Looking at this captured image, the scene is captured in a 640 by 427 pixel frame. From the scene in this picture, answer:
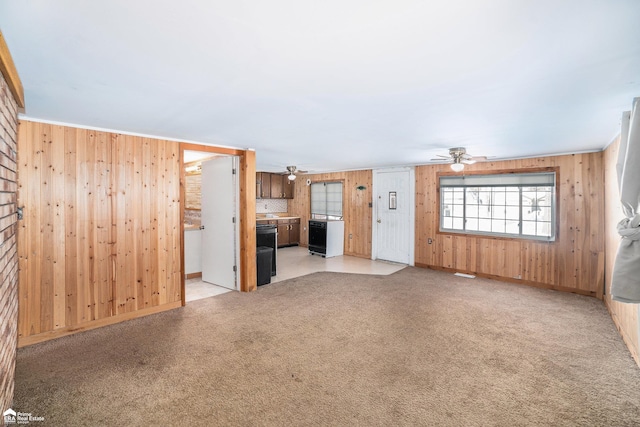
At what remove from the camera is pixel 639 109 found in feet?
6.24

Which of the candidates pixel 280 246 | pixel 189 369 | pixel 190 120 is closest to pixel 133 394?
pixel 189 369

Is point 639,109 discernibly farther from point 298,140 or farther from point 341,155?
point 341,155

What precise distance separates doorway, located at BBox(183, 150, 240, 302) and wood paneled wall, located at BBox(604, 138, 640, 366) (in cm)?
471

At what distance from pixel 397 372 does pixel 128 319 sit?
10.4ft

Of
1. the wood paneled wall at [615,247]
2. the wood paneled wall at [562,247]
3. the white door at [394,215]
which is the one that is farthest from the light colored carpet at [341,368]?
the white door at [394,215]

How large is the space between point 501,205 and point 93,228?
6334mm

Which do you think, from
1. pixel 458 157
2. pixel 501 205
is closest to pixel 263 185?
pixel 458 157

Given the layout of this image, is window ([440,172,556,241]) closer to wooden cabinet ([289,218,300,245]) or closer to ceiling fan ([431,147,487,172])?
ceiling fan ([431,147,487,172])

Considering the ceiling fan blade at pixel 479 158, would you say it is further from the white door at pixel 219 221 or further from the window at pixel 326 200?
the white door at pixel 219 221

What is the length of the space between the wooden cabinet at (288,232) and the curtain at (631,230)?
7.60 meters

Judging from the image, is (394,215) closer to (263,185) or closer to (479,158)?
(479,158)

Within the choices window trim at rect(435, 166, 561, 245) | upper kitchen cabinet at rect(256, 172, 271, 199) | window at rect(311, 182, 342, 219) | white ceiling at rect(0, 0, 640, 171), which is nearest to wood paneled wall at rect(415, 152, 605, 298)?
window trim at rect(435, 166, 561, 245)

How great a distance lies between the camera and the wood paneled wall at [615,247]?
2.83m

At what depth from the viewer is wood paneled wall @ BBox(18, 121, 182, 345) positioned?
3.06 m
